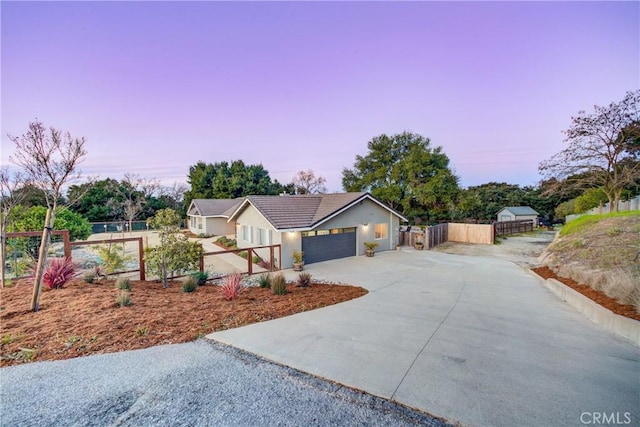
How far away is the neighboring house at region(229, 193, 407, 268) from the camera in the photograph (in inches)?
507

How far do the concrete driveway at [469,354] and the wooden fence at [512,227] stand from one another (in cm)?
1997

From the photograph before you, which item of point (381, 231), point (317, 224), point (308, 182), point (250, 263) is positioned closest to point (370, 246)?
point (381, 231)

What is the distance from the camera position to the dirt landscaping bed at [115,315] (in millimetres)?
4016

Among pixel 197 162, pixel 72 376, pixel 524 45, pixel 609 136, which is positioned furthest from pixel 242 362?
pixel 197 162

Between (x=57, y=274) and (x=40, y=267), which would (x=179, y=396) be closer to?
(x=40, y=267)

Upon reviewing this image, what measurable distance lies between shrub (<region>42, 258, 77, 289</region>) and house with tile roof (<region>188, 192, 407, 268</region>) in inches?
278

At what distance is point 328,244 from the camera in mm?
14398

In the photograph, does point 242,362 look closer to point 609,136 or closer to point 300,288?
point 300,288

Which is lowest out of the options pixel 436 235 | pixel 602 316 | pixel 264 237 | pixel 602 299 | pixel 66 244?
pixel 602 316

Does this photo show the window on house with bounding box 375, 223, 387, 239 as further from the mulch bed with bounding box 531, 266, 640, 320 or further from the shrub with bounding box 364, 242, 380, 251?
the mulch bed with bounding box 531, 266, 640, 320

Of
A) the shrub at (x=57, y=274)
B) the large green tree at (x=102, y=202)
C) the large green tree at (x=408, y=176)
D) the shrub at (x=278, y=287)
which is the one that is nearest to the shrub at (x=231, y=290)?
the shrub at (x=278, y=287)

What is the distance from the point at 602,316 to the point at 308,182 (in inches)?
1647

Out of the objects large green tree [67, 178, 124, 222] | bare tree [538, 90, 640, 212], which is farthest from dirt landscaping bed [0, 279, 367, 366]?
large green tree [67, 178, 124, 222]

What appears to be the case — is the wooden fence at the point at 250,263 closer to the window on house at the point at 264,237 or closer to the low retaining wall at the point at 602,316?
the window on house at the point at 264,237
